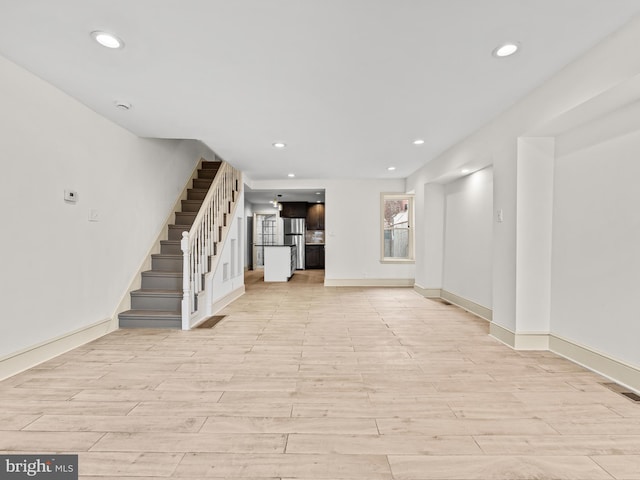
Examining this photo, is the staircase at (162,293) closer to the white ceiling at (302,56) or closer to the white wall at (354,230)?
the white ceiling at (302,56)

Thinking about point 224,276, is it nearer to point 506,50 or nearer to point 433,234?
point 433,234

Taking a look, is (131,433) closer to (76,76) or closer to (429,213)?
(76,76)

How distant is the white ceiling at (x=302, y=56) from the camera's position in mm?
1750

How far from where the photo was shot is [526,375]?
2.41 meters

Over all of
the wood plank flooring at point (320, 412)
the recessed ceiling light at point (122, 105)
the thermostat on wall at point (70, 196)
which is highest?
the recessed ceiling light at point (122, 105)

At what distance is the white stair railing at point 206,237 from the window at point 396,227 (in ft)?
11.3

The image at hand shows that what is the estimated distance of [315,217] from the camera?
10.6m

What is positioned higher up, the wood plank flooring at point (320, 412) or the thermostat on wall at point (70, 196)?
the thermostat on wall at point (70, 196)

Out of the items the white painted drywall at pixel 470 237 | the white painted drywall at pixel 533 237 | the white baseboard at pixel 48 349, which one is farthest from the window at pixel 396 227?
the white baseboard at pixel 48 349

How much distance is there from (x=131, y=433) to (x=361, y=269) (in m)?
5.71

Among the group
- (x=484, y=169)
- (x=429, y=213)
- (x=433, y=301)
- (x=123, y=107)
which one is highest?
(x=123, y=107)

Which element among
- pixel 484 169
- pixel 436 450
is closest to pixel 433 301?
pixel 484 169

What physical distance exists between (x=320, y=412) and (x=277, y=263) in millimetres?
6160

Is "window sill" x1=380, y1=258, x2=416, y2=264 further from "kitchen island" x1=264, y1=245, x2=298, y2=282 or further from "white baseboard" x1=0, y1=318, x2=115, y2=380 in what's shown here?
"white baseboard" x1=0, y1=318, x2=115, y2=380
